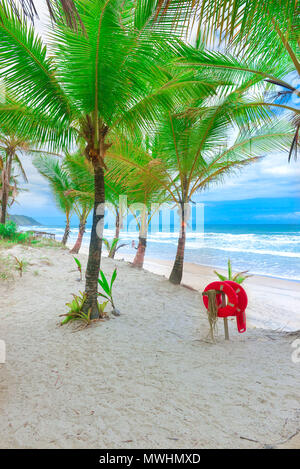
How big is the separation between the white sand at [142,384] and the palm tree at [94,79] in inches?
36.7

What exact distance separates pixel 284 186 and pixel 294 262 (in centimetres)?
4661

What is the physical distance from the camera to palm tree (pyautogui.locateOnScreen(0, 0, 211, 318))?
292 centimetres

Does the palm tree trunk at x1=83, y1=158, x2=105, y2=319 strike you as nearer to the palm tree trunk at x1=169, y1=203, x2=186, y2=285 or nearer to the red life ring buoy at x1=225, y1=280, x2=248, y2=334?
the red life ring buoy at x1=225, y1=280, x2=248, y2=334

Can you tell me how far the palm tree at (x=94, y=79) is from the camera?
2.92 meters

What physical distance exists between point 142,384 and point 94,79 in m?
3.50

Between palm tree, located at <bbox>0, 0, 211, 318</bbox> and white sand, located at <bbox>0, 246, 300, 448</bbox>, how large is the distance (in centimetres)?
93

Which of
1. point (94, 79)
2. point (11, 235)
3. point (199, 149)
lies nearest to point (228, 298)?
point (94, 79)

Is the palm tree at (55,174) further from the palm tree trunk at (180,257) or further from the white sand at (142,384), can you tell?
the white sand at (142,384)

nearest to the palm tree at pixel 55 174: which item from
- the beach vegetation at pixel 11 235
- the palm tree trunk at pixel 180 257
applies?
the beach vegetation at pixel 11 235

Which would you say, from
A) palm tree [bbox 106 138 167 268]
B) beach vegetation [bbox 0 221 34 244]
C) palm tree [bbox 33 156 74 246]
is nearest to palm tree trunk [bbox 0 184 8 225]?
beach vegetation [bbox 0 221 34 244]

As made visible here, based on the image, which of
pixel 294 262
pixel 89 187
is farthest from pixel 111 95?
pixel 294 262

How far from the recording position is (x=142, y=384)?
2383mm

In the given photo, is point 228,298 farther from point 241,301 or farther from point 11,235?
point 11,235
